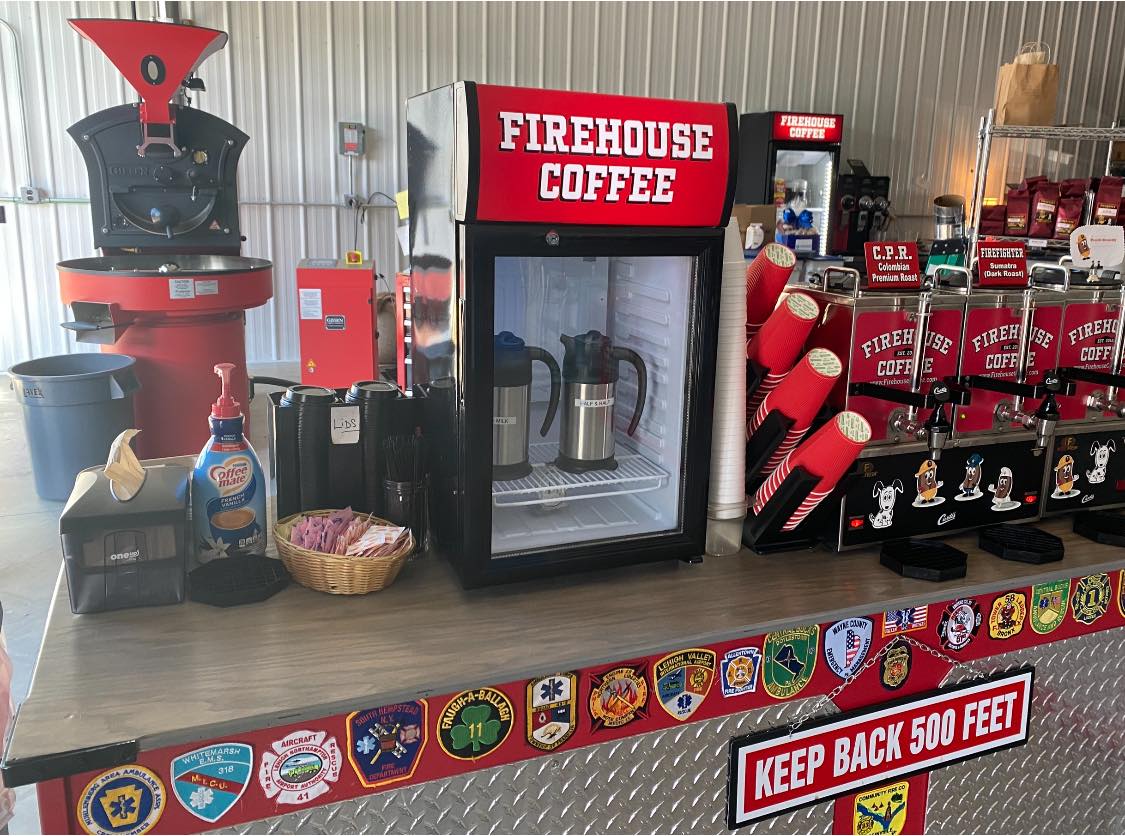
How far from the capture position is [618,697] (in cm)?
156

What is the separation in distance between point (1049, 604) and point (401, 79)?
730cm

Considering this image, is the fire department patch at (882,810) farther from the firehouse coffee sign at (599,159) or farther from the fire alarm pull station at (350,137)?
the fire alarm pull station at (350,137)

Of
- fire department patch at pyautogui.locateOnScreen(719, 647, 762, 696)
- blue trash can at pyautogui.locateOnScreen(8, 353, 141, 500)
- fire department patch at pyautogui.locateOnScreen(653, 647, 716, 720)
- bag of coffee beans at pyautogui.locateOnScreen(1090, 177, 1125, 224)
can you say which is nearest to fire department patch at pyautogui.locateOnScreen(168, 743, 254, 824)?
fire department patch at pyautogui.locateOnScreen(653, 647, 716, 720)

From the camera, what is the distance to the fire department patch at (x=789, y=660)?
1651 millimetres

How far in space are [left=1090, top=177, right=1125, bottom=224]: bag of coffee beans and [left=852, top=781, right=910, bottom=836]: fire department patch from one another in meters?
5.00

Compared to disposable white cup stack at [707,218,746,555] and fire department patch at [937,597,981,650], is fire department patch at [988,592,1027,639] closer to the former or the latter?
fire department patch at [937,597,981,650]

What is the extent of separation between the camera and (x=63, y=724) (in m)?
1.25

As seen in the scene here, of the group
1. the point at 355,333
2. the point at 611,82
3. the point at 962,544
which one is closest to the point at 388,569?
the point at 962,544

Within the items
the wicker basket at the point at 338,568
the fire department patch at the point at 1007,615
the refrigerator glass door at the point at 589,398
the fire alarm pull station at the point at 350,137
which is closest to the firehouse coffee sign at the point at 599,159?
the refrigerator glass door at the point at 589,398

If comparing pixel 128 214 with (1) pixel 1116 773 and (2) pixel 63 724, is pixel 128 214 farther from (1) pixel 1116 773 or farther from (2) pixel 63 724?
(1) pixel 1116 773

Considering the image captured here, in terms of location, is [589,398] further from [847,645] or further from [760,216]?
[760,216]

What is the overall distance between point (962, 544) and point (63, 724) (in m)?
1.71

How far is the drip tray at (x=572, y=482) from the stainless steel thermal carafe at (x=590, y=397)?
32 millimetres

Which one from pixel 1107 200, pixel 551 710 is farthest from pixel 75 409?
pixel 1107 200
